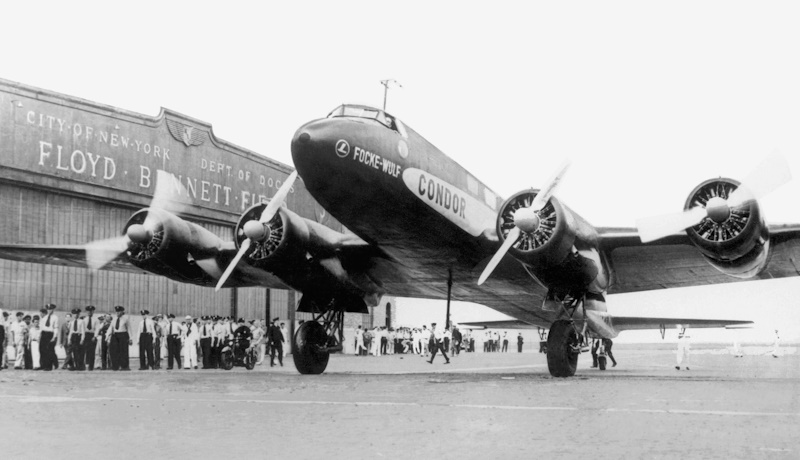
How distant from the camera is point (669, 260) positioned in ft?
56.4

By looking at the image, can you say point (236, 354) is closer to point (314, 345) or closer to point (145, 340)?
point (145, 340)

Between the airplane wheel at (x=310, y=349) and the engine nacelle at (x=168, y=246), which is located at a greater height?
the engine nacelle at (x=168, y=246)

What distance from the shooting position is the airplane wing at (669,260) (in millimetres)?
15031

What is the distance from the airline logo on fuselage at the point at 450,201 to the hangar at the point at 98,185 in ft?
36.4

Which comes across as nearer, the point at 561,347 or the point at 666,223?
the point at 666,223

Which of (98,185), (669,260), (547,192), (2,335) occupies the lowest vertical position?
(2,335)

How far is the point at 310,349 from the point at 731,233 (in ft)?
31.5

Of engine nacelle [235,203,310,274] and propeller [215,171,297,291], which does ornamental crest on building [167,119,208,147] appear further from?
propeller [215,171,297,291]

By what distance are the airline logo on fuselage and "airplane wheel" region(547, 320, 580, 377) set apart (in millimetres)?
2634

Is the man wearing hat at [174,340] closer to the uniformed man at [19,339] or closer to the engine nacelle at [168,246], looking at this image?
the uniformed man at [19,339]

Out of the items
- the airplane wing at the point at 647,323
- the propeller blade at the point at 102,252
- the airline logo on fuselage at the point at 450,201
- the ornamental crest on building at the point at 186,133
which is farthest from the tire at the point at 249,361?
the ornamental crest on building at the point at 186,133

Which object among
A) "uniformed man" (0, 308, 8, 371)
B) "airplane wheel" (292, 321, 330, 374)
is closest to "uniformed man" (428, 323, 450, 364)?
"airplane wheel" (292, 321, 330, 374)

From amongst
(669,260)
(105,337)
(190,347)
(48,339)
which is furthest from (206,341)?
(669,260)

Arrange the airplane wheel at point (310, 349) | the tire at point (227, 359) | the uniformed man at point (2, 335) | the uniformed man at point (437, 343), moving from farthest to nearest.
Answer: the uniformed man at point (437, 343) → the tire at point (227, 359) → the uniformed man at point (2, 335) → the airplane wheel at point (310, 349)
